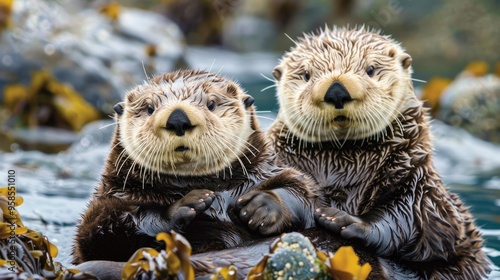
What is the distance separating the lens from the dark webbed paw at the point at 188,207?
4.13 m

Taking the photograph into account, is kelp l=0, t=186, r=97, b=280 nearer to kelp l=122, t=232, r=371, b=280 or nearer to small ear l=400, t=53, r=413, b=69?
kelp l=122, t=232, r=371, b=280

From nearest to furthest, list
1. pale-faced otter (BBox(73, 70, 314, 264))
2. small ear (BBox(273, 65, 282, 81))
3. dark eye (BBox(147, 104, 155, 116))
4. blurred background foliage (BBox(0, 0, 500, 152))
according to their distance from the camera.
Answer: pale-faced otter (BBox(73, 70, 314, 264)) < dark eye (BBox(147, 104, 155, 116)) < small ear (BBox(273, 65, 282, 81)) < blurred background foliage (BBox(0, 0, 500, 152))

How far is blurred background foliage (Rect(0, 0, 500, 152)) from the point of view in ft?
37.1

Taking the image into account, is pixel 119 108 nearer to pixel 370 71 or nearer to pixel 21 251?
pixel 21 251

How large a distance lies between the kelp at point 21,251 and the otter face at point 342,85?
1734mm

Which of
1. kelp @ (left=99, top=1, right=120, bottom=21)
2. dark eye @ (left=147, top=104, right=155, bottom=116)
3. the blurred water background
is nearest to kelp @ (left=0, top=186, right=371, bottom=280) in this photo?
dark eye @ (left=147, top=104, right=155, bottom=116)

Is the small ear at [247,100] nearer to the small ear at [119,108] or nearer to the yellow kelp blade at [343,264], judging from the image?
the small ear at [119,108]

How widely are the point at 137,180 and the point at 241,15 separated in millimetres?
17510

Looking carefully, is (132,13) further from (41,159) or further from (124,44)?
(41,159)

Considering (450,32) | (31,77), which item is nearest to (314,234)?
(31,77)

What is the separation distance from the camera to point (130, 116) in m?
4.65

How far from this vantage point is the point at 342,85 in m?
4.71

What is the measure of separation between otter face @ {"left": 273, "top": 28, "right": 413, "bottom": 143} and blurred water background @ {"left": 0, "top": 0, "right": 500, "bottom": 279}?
0.91ft

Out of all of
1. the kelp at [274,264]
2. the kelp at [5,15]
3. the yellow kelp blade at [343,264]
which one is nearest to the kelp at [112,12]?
the kelp at [5,15]
